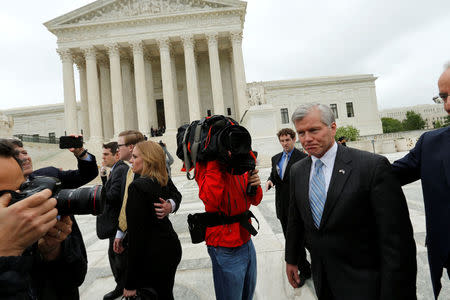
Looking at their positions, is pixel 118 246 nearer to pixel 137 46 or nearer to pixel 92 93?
pixel 137 46

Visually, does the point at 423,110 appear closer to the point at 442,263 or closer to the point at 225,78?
the point at 225,78

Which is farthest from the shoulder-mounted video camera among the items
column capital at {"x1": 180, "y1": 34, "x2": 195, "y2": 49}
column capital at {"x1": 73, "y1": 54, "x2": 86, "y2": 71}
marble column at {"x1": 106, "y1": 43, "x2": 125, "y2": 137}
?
column capital at {"x1": 73, "y1": 54, "x2": 86, "y2": 71}

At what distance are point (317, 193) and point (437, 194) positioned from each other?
667 millimetres

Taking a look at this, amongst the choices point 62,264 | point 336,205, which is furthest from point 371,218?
point 62,264

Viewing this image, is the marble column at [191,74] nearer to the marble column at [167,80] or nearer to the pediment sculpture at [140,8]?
the marble column at [167,80]

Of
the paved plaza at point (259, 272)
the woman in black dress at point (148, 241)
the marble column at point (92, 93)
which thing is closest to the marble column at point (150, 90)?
the marble column at point (92, 93)

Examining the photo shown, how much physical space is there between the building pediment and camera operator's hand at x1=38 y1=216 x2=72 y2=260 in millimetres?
28653

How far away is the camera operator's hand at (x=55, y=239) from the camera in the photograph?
4.36 ft

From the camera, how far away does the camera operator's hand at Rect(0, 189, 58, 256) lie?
0.91 meters

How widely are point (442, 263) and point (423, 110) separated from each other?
397 feet

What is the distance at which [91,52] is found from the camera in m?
26.1

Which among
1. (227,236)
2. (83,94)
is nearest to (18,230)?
(227,236)

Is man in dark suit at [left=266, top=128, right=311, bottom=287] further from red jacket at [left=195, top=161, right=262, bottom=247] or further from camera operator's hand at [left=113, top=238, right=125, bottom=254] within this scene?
camera operator's hand at [left=113, top=238, right=125, bottom=254]

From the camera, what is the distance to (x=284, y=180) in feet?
10.9
